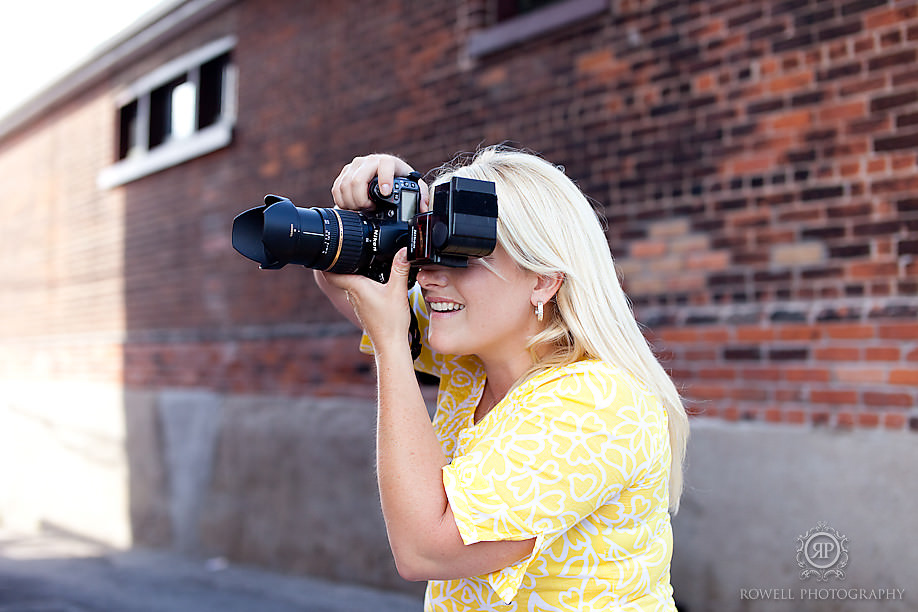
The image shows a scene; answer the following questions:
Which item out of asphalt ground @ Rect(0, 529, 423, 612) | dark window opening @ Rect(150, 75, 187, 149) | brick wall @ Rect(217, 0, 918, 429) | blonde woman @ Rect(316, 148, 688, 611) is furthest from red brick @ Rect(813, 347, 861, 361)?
dark window opening @ Rect(150, 75, 187, 149)

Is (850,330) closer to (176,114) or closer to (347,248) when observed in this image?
(347,248)

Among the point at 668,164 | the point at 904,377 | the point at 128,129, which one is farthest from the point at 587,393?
the point at 128,129

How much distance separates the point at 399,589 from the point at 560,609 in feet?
11.6

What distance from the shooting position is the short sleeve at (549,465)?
1.31 metres

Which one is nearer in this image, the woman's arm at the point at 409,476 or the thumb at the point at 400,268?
the woman's arm at the point at 409,476

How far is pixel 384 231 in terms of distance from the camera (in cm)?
163

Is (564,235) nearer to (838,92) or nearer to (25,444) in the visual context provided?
(838,92)

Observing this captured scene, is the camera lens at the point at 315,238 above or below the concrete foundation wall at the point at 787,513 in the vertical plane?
above

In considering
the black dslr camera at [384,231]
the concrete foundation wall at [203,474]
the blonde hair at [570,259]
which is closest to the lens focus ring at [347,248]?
the black dslr camera at [384,231]

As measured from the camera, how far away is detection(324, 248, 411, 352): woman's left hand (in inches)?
59.2

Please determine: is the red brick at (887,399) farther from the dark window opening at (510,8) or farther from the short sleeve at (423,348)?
the dark window opening at (510,8)

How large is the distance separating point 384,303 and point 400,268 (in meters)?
0.08

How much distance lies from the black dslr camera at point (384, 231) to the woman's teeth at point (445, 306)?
9cm

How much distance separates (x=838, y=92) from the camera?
3.19m
